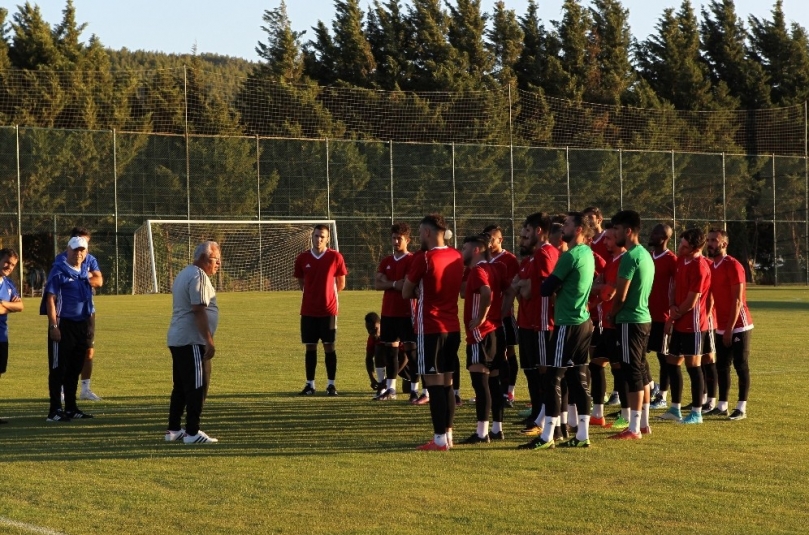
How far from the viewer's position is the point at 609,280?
35.3 ft

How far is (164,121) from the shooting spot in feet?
142

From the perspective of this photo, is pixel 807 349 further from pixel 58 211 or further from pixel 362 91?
pixel 362 91

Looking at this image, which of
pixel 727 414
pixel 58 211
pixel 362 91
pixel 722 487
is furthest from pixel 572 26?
pixel 722 487

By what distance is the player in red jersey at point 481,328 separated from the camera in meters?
9.72

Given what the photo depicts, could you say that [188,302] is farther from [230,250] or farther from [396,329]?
[230,250]

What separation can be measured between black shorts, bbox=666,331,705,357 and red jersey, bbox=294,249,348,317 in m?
4.46

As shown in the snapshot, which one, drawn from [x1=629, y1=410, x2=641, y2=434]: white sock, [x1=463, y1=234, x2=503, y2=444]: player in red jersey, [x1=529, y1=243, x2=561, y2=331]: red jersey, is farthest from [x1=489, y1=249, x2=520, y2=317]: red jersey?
[x1=629, y1=410, x2=641, y2=434]: white sock

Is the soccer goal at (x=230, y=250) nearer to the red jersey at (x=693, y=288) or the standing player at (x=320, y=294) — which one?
the standing player at (x=320, y=294)

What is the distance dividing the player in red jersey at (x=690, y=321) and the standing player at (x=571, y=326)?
1.83 meters

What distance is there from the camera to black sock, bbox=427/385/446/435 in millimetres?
9406

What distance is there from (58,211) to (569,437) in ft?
98.4

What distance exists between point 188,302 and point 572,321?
3.26m

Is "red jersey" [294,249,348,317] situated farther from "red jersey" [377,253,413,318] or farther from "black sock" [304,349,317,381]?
"red jersey" [377,253,413,318]

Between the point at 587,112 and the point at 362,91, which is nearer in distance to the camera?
the point at 362,91
